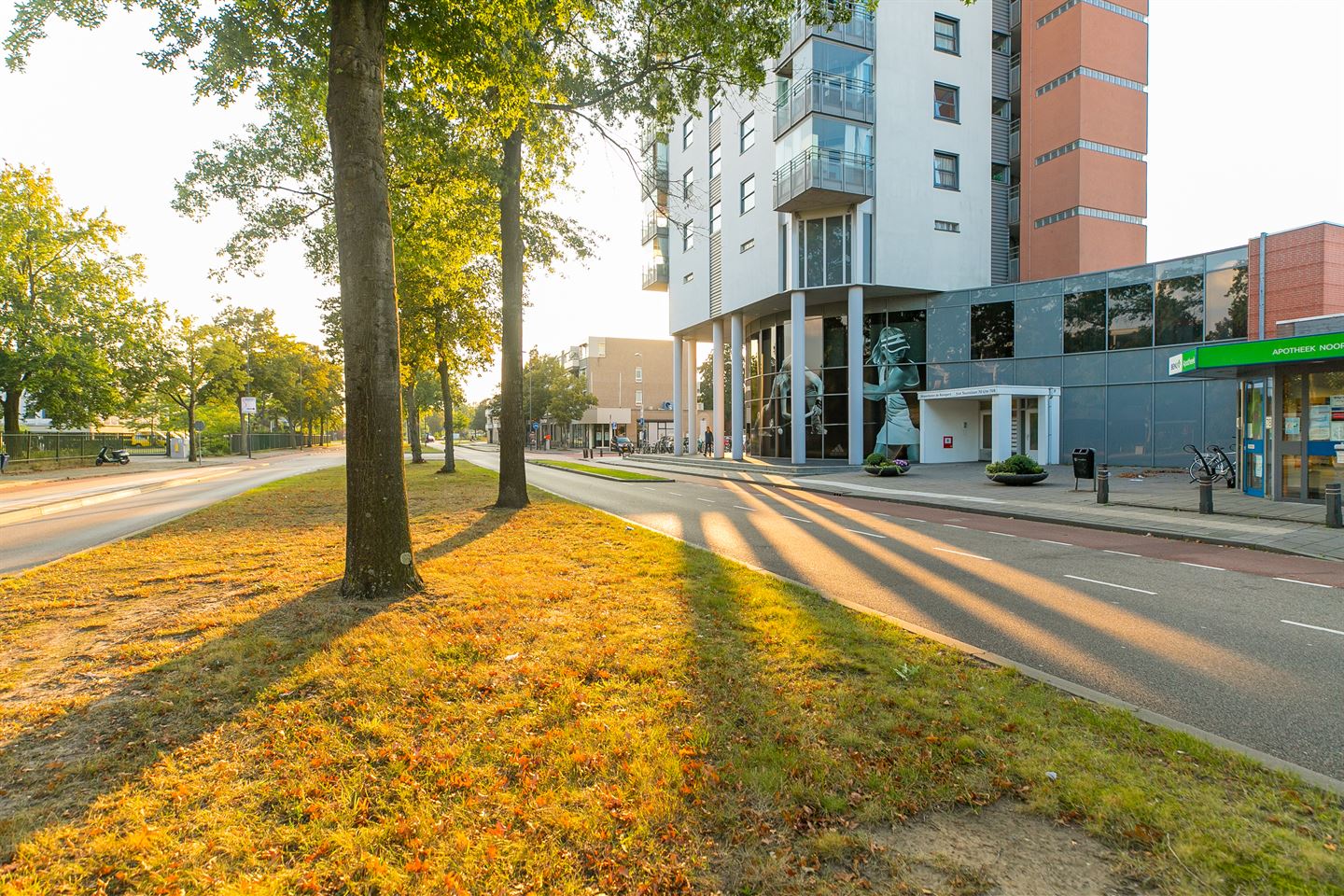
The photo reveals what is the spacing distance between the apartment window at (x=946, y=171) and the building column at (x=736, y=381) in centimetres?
1200

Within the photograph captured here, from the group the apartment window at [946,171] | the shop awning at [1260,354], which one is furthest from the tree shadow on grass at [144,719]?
the apartment window at [946,171]

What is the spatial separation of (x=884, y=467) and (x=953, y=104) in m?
19.8

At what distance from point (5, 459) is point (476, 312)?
24145mm

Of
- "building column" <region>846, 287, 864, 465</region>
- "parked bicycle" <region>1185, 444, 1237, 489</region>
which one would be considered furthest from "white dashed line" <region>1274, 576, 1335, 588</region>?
"building column" <region>846, 287, 864, 465</region>

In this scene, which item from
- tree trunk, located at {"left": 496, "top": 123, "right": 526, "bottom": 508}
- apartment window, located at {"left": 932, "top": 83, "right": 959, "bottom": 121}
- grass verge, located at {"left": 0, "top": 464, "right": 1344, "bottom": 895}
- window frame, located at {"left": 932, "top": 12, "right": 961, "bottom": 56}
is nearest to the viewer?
grass verge, located at {"left": 0, "top": 464, "right": 1344, "bottom": 895}

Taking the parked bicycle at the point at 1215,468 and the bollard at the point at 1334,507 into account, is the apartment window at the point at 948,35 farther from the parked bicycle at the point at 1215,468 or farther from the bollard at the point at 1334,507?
the bollard at the point at 1334,507

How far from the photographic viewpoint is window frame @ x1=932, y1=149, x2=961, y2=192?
30688 millimetres

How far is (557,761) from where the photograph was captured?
3.15m

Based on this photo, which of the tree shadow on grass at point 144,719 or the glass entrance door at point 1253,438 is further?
the glass entrance door at point 1253,438

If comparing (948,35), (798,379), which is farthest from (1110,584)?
(948,35)

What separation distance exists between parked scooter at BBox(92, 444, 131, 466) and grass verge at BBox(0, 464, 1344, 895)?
126 feet

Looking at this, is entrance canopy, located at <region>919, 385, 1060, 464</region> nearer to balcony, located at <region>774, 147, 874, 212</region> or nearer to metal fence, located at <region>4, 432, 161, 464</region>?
balcony, located at <region>774, 147, 874, 212</region>

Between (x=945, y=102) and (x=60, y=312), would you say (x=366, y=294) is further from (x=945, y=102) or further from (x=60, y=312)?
(x=60, y=312)

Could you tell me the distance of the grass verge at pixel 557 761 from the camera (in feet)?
8.00
